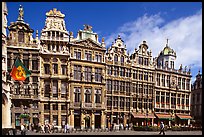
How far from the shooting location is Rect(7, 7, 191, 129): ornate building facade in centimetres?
3994

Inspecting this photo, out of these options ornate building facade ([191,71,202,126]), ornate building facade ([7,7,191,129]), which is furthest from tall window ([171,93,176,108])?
ornate building facade ([191,71,202,126])

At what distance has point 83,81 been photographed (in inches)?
1724

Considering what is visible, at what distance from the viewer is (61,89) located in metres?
42.2

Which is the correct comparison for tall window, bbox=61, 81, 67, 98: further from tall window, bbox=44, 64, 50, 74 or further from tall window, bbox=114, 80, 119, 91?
tall window, bbox=114, 80, 119, 91

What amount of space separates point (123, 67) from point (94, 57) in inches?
222

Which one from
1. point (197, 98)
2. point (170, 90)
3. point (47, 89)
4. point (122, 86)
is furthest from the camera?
point (197, 98)

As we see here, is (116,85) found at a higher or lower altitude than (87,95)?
higher

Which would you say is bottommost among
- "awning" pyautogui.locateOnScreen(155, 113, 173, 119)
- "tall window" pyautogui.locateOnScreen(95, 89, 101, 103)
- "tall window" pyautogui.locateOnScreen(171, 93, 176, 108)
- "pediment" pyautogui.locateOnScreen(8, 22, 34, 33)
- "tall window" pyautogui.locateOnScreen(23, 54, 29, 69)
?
"awning" pyautogui.locateOnScreen(155, 113, 173, 119)

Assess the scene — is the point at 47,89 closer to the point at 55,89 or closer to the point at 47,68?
the point at 55,89

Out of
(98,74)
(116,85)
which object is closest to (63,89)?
(98,74)

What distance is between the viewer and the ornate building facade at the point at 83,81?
39938 mm

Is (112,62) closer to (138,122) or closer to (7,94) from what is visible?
(138,122)

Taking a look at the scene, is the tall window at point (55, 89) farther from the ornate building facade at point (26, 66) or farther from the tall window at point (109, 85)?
the tall window at point (109, 85)

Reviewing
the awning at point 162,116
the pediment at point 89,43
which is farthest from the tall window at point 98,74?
the awning at point 162,116
